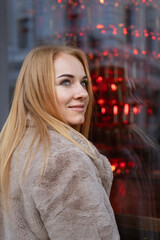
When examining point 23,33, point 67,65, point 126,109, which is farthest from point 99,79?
point 67,65

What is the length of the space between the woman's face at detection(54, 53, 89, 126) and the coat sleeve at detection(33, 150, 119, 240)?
7.7 inches

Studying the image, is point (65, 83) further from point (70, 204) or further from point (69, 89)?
point (70, 204)

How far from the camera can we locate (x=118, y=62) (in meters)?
2.76

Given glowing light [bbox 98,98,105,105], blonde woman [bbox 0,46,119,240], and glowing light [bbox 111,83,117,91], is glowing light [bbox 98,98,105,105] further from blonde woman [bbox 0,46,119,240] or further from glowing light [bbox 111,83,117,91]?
blonde woman [bbox 0,46,119,240]

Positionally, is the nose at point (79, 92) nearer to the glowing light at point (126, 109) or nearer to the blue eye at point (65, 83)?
the blue eye at point (65, 83)

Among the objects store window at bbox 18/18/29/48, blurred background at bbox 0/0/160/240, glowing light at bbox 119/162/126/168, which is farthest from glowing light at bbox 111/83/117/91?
store window at bbox 18/18/29/48

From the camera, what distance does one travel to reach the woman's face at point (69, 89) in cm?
92

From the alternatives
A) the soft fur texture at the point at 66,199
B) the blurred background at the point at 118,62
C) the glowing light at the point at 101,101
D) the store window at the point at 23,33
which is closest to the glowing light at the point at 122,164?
the blurred background at the point at 118,62

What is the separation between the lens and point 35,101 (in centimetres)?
90

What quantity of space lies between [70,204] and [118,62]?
2.14 m

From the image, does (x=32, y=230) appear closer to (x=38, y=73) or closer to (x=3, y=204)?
(x=3, y=204)

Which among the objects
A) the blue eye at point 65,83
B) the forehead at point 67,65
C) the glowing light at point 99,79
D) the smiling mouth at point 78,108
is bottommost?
the smiling mouth at point 78,108

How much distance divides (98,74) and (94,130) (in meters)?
0.54

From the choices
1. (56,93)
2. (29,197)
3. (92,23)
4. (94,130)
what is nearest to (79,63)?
(56,93)
